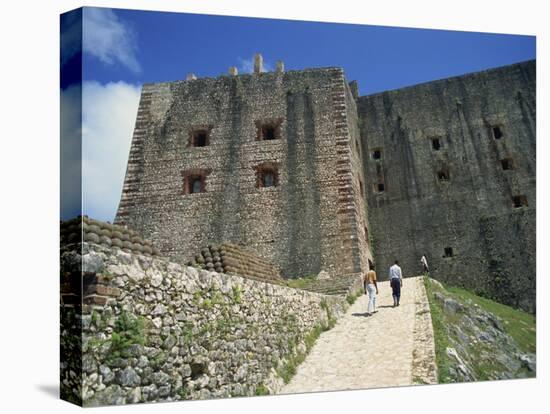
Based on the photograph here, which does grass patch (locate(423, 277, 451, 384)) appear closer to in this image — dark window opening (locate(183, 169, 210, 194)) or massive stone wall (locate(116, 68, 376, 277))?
massive stone wall (locate(116, 68, 376, 277))

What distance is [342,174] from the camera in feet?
56.3

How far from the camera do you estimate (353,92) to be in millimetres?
23625

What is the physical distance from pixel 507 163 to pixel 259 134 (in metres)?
9.07

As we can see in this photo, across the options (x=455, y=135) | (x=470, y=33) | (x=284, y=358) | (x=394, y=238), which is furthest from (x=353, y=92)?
(x=284, y=358)

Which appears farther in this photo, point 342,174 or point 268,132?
point 268,132

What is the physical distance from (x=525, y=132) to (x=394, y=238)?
6.01 meters

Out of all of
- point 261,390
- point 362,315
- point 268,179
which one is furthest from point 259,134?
point 261,390

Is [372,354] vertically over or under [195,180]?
under

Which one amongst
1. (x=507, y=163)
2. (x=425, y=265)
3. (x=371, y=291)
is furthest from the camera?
(x=507, y=163)

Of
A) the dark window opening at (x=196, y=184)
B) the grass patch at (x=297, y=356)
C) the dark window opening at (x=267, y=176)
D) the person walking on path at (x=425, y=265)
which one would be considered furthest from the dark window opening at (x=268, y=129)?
the grass patch at (x=297, y=356)

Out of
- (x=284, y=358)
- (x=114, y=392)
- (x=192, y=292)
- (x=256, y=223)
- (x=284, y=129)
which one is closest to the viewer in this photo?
(x=114, y=392)

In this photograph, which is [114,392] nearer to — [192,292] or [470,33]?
[192,292]

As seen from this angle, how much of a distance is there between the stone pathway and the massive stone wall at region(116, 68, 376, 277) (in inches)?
172

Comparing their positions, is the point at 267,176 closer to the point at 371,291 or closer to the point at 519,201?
the point at 371,291
